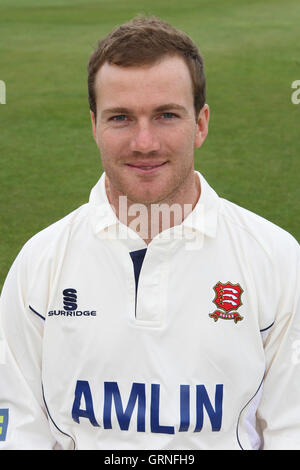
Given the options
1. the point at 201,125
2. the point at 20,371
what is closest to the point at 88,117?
the point at 201,125

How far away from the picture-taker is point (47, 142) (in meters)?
7.38

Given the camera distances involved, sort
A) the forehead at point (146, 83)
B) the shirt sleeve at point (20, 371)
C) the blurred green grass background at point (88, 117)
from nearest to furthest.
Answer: the forehead at point (146, 83) → the shirt sleeve at point (20, 371) → the blurred green grass background at point (88, 117)

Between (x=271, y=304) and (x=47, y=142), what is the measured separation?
18.4 feet

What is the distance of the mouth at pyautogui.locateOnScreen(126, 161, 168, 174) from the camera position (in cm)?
202

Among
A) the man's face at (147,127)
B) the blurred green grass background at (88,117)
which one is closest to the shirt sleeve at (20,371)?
the man's face at (147,127)

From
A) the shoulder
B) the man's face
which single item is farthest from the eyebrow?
the shoulder

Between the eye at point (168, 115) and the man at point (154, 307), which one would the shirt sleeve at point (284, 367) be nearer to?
the man at point (154, 307)

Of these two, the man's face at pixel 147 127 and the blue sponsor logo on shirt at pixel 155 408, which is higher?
the man's face at pixel 147 127

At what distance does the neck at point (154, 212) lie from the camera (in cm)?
212

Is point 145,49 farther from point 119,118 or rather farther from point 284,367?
point 284,367

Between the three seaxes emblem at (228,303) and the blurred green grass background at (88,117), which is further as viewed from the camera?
the blurred green grass background at (88,117)

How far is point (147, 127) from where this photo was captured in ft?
6.47

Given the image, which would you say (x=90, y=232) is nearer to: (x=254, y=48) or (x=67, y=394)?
(x=67, y=394)

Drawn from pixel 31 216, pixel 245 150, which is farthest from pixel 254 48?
pixel 31 216
